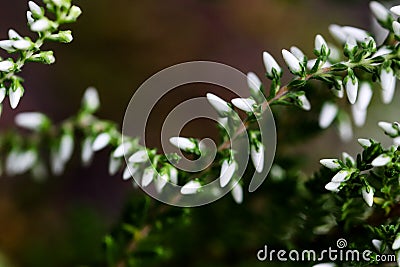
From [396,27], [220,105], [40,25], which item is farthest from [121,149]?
[396,27]

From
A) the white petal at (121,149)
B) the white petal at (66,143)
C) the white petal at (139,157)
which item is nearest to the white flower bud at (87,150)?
the white petal at (66,143)

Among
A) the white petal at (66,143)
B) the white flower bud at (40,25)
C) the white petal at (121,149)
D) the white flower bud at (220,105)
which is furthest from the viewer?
the white petal at (66,143)

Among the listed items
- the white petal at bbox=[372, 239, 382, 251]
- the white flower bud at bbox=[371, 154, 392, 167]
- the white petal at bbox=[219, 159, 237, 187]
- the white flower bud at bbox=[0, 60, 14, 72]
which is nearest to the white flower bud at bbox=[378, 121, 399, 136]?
the white flower bud at bbox=[371, 154, 392, 167]

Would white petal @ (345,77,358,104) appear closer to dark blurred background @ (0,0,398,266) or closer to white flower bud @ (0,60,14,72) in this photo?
white flower bud @ (0,60,14,72)

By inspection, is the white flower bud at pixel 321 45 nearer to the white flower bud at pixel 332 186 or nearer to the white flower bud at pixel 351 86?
the white flower bud at pixel 351 86

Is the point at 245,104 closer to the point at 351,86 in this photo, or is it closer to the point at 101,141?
the point at 351,86

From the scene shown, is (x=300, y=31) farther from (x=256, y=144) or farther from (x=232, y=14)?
(x=256, y=144)
